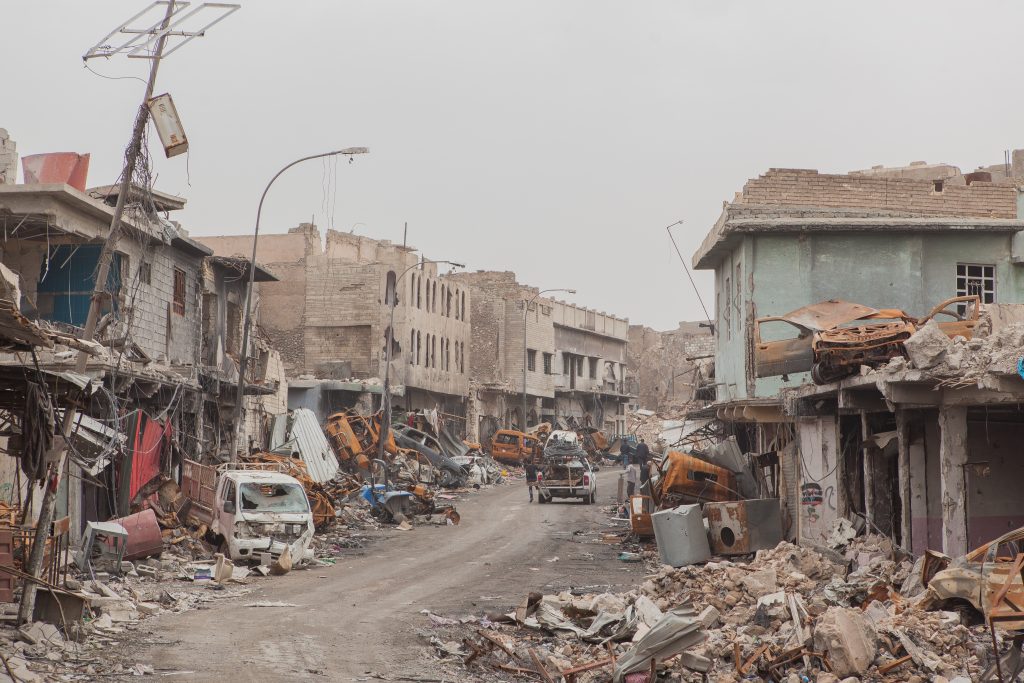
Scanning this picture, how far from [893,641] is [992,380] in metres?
3.99

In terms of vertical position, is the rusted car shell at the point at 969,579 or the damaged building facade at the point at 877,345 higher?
the damaged building facade at the point at 877,345

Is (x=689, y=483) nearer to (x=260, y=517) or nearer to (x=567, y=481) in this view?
(x=260, y=517)

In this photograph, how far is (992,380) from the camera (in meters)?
14.9

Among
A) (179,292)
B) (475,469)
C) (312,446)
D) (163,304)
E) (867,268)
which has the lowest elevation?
(475,469)

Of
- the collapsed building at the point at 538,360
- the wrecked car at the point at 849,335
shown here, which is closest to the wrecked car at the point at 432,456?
the collapsed building at the point at 538,360

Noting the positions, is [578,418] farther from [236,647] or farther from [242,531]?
[236,647]

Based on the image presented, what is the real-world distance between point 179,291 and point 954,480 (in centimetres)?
2277

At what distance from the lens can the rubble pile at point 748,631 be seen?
40.7ft

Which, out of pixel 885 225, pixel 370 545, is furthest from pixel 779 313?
pixel 370 545

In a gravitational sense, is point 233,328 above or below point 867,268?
below

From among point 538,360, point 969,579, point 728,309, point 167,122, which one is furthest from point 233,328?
point 538,360

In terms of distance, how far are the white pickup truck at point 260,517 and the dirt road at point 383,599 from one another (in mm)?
855

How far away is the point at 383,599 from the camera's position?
19.1 meters

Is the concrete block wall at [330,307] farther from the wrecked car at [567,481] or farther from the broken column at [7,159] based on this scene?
the broken column at [7,159]
